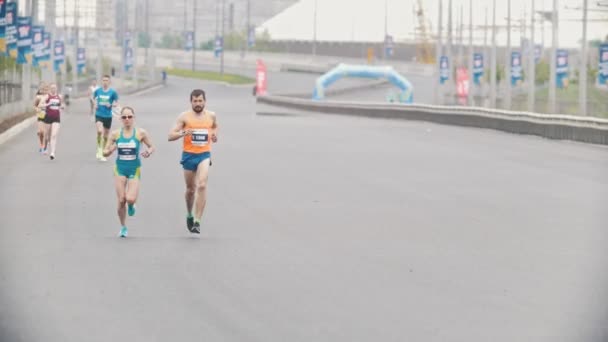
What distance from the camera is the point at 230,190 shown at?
24.7 metres

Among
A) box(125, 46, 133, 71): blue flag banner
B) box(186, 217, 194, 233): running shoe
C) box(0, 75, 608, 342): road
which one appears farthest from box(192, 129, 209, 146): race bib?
box(125, 46, 133, 71): blue flag banner

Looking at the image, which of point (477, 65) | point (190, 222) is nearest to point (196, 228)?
point (190, 222)

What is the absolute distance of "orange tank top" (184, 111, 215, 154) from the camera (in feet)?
57.1

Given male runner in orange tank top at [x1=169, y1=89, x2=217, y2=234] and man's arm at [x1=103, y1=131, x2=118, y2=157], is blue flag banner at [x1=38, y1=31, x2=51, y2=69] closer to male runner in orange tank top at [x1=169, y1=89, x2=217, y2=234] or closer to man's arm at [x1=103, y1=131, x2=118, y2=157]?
man's arm at [x1=103, y1=131, x2=118, y2=157]

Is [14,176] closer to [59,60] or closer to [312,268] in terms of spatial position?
[312,268]

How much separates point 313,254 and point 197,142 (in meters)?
2.55

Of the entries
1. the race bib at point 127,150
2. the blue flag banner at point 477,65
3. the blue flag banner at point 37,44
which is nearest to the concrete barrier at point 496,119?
the blue flag banner at point 37,44

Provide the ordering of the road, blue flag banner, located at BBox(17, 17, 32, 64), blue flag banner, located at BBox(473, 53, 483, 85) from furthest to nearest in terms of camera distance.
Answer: blue flag banner, located at BBox(473, 53, 483, 85) < blue flag banner, located at BBox(17, 17, 32, 64) < the road

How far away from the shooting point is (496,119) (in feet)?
165

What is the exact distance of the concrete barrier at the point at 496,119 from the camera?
137 feet

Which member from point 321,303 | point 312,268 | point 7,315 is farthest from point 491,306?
point 7,315

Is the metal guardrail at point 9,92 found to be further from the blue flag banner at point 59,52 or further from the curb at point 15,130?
the blue flag banner at point 59,52

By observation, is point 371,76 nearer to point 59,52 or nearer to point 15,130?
point 59,52

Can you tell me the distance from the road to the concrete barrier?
930 centimetres
